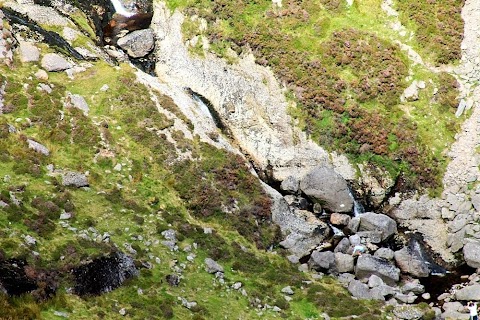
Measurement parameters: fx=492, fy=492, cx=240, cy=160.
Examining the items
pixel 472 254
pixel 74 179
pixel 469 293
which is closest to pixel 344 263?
pixel 469 293

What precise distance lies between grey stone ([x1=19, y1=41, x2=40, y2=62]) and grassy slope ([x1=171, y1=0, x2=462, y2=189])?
17.4m

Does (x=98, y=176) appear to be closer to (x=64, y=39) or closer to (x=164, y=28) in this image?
(x=64, y=39)

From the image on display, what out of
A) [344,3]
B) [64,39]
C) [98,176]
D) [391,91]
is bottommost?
[98,176]

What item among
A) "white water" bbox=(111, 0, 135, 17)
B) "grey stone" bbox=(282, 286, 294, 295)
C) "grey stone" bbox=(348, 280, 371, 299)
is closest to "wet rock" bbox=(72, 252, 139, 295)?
"grey stone" bbox=(282, 286, 294, 295)

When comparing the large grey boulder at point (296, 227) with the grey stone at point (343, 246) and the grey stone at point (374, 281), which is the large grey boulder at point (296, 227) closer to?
the grey stone at point (343, 246)

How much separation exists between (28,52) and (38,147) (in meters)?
12.8

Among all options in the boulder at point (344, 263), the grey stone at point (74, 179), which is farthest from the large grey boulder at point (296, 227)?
the grey stone at point (74, 179)

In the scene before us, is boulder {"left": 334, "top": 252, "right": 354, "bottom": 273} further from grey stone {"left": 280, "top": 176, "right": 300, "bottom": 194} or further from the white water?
the white water

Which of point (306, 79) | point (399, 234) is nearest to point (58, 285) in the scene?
point (399, 234)

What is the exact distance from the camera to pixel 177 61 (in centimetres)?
5528

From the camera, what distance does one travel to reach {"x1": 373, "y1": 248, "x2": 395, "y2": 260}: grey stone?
40156 mm

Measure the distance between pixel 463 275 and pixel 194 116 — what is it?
27322 millimetres

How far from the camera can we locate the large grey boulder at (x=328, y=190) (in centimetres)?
4491

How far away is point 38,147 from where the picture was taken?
37188 mm
